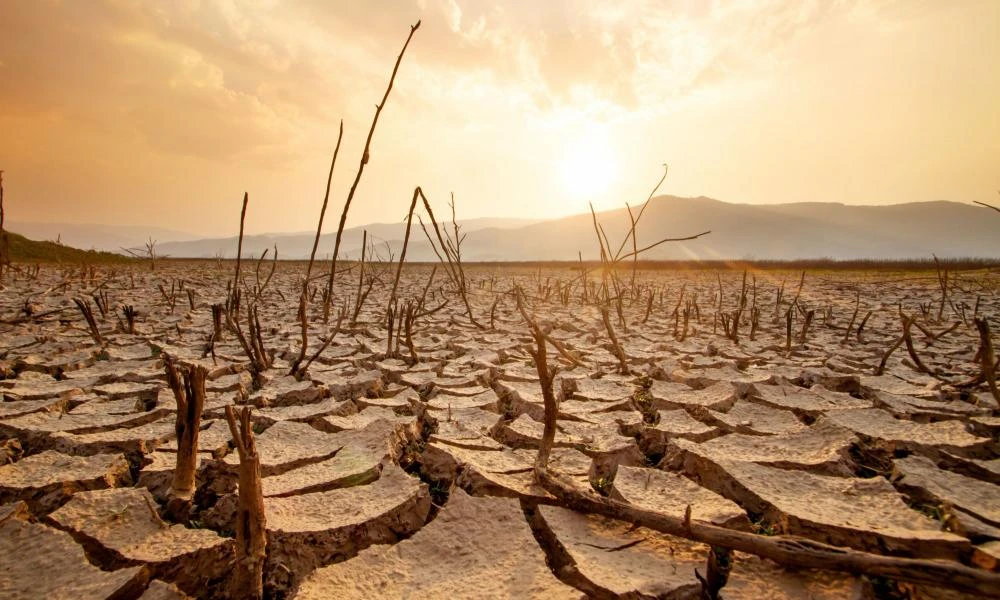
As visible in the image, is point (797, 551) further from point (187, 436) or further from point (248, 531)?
point (187, 436)

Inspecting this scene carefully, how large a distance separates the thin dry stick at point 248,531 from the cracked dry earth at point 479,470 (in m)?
0.05

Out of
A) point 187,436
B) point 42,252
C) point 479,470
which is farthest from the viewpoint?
point 42,252

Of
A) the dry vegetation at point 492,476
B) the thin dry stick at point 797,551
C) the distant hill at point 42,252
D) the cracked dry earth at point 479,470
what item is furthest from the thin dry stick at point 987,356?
the distant hill at point 42,252

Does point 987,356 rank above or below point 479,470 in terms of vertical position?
above

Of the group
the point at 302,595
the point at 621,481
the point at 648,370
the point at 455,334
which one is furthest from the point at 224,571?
the point at 455,334

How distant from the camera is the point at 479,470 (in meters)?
1.21

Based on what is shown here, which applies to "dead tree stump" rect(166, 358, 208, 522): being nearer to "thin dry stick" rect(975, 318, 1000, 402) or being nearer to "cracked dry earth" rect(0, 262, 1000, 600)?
"cracked dry earth" rect(0, 262, 1000, 600)

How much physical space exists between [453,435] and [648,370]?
53.0 inches

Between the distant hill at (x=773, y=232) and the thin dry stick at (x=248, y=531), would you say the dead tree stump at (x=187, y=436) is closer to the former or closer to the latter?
the thin dry stick at (x=248, y=531)

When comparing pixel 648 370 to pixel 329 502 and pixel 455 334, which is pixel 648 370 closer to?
pixel 455 334

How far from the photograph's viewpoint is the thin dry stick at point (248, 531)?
815mm

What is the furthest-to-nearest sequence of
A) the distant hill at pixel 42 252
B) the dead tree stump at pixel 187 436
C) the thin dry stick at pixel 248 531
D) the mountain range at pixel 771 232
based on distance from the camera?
the mountain range at pixel 771 232 → the distant hill at pixel 42 252 → the dead tree stump at pixel 187 436 → the thin dry stick at pixel 248 531

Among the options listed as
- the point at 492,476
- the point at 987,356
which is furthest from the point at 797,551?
the point at 987,356

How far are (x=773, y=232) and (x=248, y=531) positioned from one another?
139 metres
